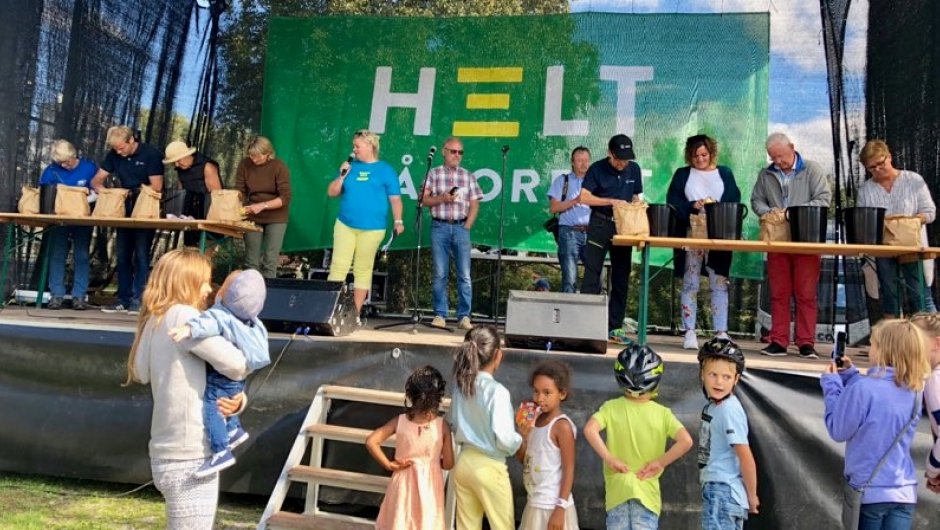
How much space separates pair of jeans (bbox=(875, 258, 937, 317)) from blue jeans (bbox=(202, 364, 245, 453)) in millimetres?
3763

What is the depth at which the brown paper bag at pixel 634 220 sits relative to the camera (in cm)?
423

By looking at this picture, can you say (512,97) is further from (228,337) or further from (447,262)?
(228,337)

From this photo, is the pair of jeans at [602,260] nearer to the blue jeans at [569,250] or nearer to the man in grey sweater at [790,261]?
the blue jeans at [569,250]

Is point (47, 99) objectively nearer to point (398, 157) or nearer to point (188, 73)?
point (188, 73)

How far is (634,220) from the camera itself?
13.9 feet

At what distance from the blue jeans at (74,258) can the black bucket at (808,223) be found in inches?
201

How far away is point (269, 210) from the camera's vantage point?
558 centimetres

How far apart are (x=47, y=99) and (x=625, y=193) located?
490cm

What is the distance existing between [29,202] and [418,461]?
4241mm

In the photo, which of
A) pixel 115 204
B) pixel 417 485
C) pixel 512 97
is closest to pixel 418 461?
pixel 417 485

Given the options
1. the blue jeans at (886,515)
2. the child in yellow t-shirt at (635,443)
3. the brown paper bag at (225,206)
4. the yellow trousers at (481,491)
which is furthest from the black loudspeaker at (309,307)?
the blue jeans at (886,515)

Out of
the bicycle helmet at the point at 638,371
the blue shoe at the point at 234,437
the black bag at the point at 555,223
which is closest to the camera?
the blue shoe at the point at 234,437

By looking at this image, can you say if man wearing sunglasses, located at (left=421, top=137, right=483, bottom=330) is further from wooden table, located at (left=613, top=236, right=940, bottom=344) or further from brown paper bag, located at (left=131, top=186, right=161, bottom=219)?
brown paper bag, located at (left=131, top=186, right=161, bottom=219)

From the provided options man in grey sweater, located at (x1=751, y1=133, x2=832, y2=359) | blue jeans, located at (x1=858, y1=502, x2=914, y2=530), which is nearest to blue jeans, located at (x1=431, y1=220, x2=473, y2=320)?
man in grey sweater, located at (x1=751, y1=133, x2=832, y2=359)
